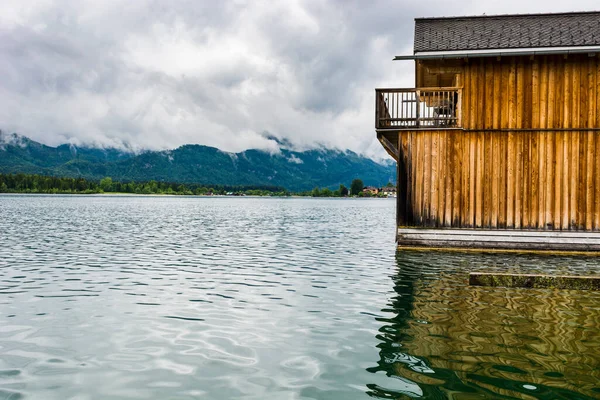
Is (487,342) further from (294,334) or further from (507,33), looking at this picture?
(507,33)

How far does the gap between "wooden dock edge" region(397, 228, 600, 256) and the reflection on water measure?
228 inches

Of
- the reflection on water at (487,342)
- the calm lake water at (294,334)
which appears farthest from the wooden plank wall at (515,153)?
the reflection on water at (487,342)

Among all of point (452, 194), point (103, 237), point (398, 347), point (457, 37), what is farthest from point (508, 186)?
point (103, 237)

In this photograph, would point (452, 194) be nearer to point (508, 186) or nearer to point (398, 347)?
point (508, 186)

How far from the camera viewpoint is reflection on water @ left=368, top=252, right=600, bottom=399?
681 centimetres

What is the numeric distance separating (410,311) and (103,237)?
24727mm

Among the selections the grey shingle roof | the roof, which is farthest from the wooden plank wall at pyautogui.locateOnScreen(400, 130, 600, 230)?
the grey shingle roof

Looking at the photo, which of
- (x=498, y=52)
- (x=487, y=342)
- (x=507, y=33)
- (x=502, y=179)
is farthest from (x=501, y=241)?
(x=487, y=342)

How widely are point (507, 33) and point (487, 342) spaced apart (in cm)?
1631

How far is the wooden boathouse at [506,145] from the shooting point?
65.5 feet

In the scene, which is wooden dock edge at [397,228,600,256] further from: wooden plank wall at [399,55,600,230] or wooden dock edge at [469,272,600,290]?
wooden dock edge at [469,272,600,290]

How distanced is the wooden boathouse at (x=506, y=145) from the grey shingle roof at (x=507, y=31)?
9 cm

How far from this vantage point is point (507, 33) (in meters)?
21.5

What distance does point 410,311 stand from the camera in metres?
11.4
